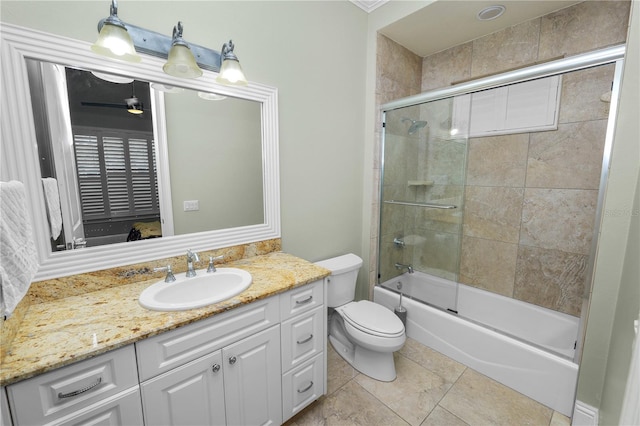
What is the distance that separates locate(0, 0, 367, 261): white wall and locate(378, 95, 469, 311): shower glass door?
296 mm

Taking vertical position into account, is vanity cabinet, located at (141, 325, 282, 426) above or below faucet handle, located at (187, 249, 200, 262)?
below

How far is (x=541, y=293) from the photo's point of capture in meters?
2.12

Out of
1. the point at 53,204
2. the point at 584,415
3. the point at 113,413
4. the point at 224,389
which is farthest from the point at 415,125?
the point at 113,413

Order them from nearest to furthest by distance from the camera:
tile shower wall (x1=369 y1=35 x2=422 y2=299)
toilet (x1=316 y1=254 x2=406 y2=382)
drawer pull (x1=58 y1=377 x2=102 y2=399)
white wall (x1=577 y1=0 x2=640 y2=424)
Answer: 1. drawer pull (x1=58 y1=377 x2=102 y2=399)
2. white wall (x1=577 y1=0 x2=640 y2=424)
3. toilet (x1=316 y1=254 x2=406 y2=382)
4. tile shower wall (x1=369 y1=35 x2=422 y2=299)

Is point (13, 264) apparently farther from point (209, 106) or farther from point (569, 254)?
point (569, 254)

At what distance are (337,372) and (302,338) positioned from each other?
68cm

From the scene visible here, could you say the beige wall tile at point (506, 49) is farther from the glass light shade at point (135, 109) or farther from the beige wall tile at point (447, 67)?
the glass light shade at point (135, 109)

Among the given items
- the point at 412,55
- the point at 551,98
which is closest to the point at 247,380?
the point at 551,98

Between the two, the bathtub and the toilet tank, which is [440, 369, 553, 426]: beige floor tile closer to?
the bathtub

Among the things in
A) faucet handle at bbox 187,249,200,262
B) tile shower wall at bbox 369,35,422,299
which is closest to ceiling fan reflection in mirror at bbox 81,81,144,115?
faucet handle at bbox 187,249,200,262

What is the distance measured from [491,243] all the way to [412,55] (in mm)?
1868

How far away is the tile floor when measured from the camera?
58.6 inches

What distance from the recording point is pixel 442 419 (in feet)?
4.89

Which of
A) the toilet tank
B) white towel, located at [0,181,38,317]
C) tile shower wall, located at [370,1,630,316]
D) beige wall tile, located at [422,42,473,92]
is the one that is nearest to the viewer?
white towel, located at [0,181,38,317]
